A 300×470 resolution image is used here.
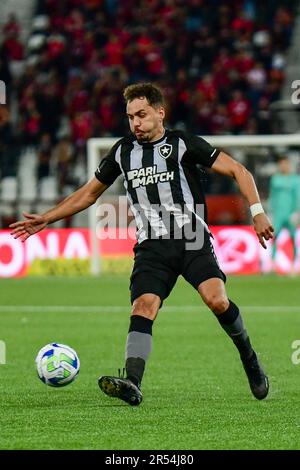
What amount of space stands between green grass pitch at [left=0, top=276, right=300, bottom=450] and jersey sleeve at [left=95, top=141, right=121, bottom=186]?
4.50 feet

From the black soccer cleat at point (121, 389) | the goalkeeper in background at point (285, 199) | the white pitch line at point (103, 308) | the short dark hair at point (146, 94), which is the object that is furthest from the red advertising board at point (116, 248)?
the black soccer cleat at point (121, 389)

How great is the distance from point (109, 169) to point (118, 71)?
51.6ft

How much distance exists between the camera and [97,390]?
297 inches

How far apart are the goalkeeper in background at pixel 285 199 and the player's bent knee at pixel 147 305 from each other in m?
11.5

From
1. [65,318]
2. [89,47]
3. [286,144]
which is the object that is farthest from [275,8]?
[65,318]

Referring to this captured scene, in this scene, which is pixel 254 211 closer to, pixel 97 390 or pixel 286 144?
pixel 97 390

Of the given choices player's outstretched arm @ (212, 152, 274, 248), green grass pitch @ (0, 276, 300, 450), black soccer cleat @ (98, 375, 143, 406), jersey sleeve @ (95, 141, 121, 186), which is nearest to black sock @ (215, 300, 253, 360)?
green grass pitch @ (0, 276, 300, 450)

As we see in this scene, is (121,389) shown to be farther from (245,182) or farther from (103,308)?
(103,308)

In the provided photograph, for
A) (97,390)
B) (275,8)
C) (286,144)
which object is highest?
(275,8)

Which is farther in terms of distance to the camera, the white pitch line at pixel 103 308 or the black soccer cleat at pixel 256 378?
the white pitch line at pixel 103 308

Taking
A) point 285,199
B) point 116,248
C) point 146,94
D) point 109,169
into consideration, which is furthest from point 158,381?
point 285,199

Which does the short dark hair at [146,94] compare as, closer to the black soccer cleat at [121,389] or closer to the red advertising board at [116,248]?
the black soccer cleat at [121,389]

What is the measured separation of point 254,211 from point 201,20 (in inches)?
694

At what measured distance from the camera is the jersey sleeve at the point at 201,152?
6871 mm
